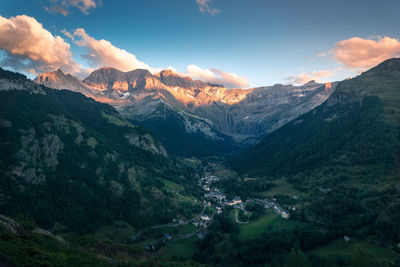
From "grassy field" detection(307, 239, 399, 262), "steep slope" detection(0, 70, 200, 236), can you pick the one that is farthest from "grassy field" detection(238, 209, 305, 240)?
"steep slope" detection(0, 70, 200, 236)

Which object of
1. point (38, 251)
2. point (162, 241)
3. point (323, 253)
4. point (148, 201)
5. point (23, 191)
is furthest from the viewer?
point (148, 201)

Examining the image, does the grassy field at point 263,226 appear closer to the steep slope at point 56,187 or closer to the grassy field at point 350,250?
the grassy field at point 350,250

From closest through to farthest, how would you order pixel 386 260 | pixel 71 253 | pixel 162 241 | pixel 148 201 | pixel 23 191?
pixel 71 253
pixel 386 260
pixel 23 191
pixel 162 241
pixel 148 201

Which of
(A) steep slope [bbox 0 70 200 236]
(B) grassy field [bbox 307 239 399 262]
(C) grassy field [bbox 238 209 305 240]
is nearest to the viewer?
(B) grassy field [bbox 307 239 399 262]

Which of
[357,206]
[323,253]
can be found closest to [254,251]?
[323,253]

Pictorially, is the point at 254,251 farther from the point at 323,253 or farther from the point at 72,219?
the point at 72,219

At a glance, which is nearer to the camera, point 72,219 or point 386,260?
point 386,260

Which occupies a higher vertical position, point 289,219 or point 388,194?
point 388,194

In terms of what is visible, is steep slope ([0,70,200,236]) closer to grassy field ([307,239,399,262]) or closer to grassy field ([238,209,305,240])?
grassy field ([238,209,305,240])
